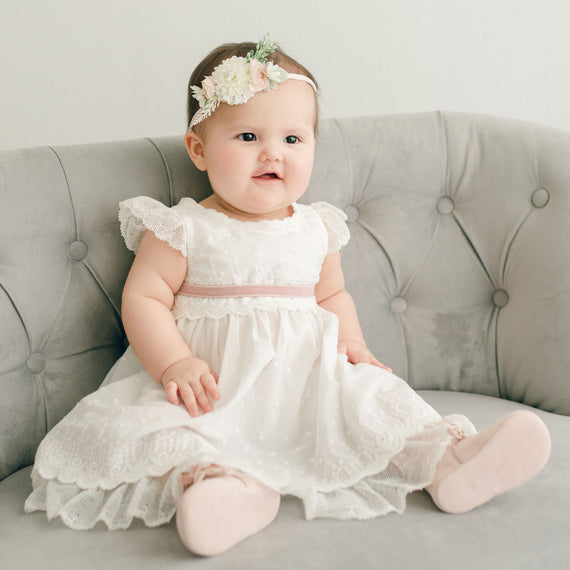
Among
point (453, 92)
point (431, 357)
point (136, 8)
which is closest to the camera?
point (431, 357)

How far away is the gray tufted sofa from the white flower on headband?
0.69 ft

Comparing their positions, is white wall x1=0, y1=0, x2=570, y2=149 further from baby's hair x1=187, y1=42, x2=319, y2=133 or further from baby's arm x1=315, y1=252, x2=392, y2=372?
baby's arm x1=315, y1=252, x2=392, y2=372

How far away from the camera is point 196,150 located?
1.20 m

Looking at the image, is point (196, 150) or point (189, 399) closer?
point (189, 399)

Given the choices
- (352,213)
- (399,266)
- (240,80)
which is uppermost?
(240,80)

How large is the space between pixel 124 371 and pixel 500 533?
68 centimetres

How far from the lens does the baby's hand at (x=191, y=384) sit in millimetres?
971

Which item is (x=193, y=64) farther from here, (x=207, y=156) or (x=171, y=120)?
(x=207, y=156)

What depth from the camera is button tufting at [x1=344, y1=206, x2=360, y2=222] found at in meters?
1.36

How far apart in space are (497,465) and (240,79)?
744 mm

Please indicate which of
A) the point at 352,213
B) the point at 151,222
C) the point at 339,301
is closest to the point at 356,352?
the point at 339,301

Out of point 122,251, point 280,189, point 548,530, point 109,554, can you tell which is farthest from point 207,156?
point 548,530

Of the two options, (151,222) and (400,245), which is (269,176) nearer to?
(151,222)

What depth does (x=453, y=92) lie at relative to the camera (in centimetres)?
173
